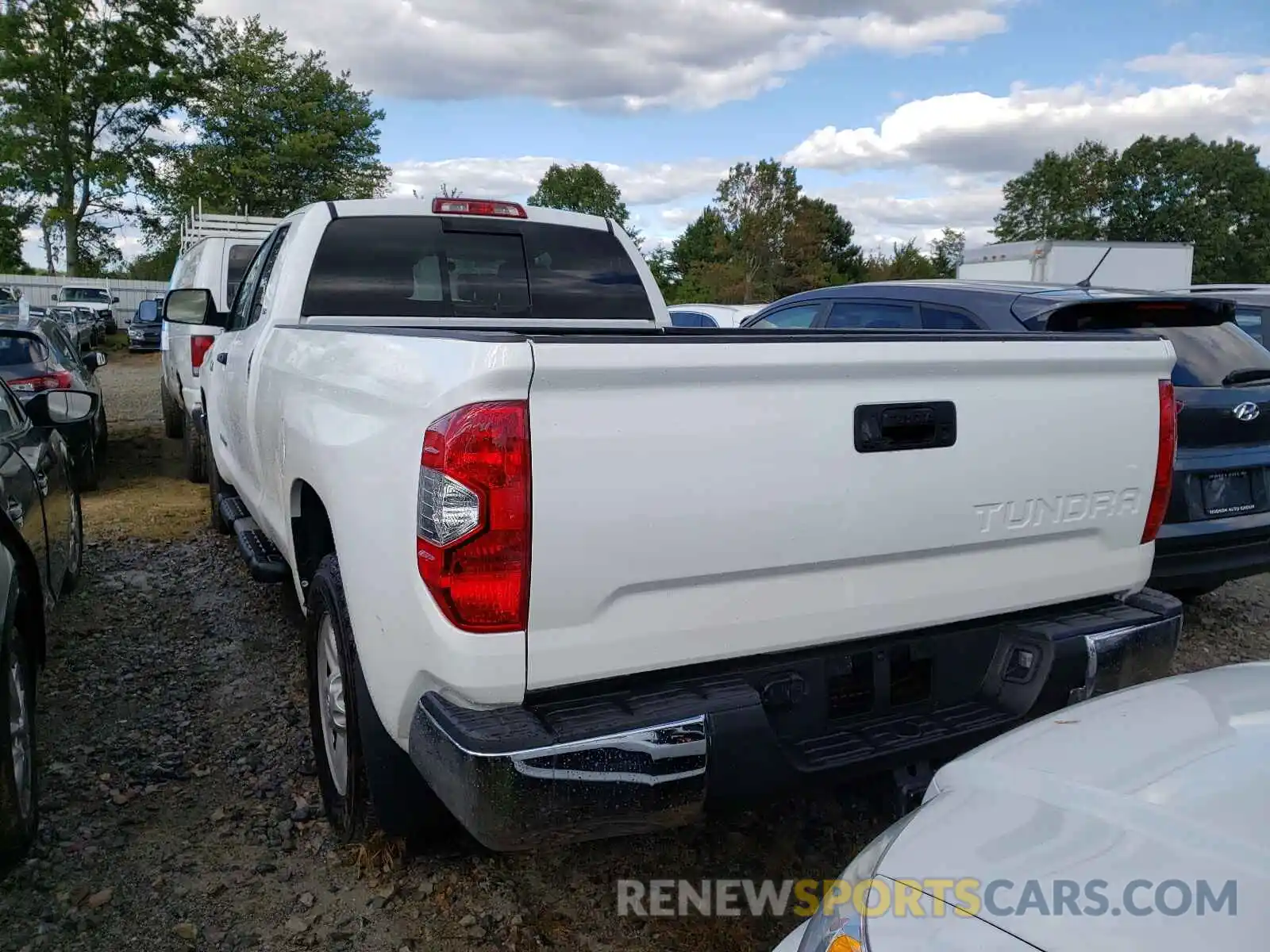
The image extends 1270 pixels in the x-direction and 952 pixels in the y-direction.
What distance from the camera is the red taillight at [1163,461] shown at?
289cm

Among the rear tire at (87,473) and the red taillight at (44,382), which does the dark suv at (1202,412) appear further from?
the rear tire at (87,473)

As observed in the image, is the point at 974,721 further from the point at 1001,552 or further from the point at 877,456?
the point at 877,456

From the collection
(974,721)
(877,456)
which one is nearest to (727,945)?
(974,721)

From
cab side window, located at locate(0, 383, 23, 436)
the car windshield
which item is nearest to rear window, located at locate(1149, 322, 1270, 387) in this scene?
cab side window, located at locate(0, 383, 23, 436)

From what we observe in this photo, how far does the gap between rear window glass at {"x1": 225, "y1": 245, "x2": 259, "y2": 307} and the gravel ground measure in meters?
4.96

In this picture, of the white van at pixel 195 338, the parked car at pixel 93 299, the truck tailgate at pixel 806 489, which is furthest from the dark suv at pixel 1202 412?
the parked car at pixel 93 299

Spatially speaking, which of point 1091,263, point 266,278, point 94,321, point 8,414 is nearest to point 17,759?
point 8,414

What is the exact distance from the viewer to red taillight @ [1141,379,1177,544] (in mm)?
2895

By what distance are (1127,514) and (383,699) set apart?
7.07ft

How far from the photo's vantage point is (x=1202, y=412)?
15.4 ft

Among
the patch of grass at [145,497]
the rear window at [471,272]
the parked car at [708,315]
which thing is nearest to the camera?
the rear window at [471,272]

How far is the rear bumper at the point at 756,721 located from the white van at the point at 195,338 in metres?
6.23

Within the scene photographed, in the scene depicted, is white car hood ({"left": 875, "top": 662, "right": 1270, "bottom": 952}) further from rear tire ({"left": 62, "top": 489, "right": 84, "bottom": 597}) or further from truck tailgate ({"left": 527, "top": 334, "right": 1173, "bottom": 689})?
rear tire ({"left": 62, "top": 489, "right": 84, "bottom": 597})

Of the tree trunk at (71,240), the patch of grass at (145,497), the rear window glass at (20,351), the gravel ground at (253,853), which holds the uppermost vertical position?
the tree trunk at (71,240)
